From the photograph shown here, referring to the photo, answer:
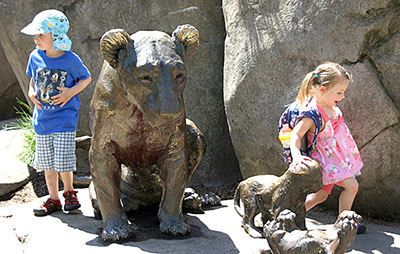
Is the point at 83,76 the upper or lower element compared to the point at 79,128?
upper

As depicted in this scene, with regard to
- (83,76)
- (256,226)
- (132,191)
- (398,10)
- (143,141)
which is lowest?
(256,226)

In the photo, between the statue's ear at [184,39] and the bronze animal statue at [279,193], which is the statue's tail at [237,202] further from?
the statue's ear at [184,39]

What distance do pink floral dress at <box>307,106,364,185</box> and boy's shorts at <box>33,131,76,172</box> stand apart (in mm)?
1995

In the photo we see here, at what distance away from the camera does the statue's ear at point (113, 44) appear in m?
3.04

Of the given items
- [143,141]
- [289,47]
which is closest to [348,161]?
[289,47]

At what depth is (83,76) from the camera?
164 inches

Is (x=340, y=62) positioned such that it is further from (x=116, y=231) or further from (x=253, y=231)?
(x=116, y=231)

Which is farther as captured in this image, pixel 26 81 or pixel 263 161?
pixel 26 81

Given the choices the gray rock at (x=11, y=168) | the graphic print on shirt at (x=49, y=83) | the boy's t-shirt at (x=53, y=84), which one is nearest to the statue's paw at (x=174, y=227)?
the boy's t-shirt at (x=53, y=84)

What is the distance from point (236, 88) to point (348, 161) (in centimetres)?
140

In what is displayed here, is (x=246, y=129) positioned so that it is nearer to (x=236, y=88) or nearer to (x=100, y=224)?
(x=236, y=88)

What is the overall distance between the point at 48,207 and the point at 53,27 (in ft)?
4.94

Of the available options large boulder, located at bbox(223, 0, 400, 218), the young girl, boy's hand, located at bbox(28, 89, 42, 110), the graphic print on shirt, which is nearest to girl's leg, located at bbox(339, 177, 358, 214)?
the young girl

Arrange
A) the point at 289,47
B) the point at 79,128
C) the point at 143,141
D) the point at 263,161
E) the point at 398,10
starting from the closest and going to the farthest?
1. the point at 143,141
2. the point at 398,10
3. the point at 289,47
4. the point at 263,161
5. the point at 79,128
